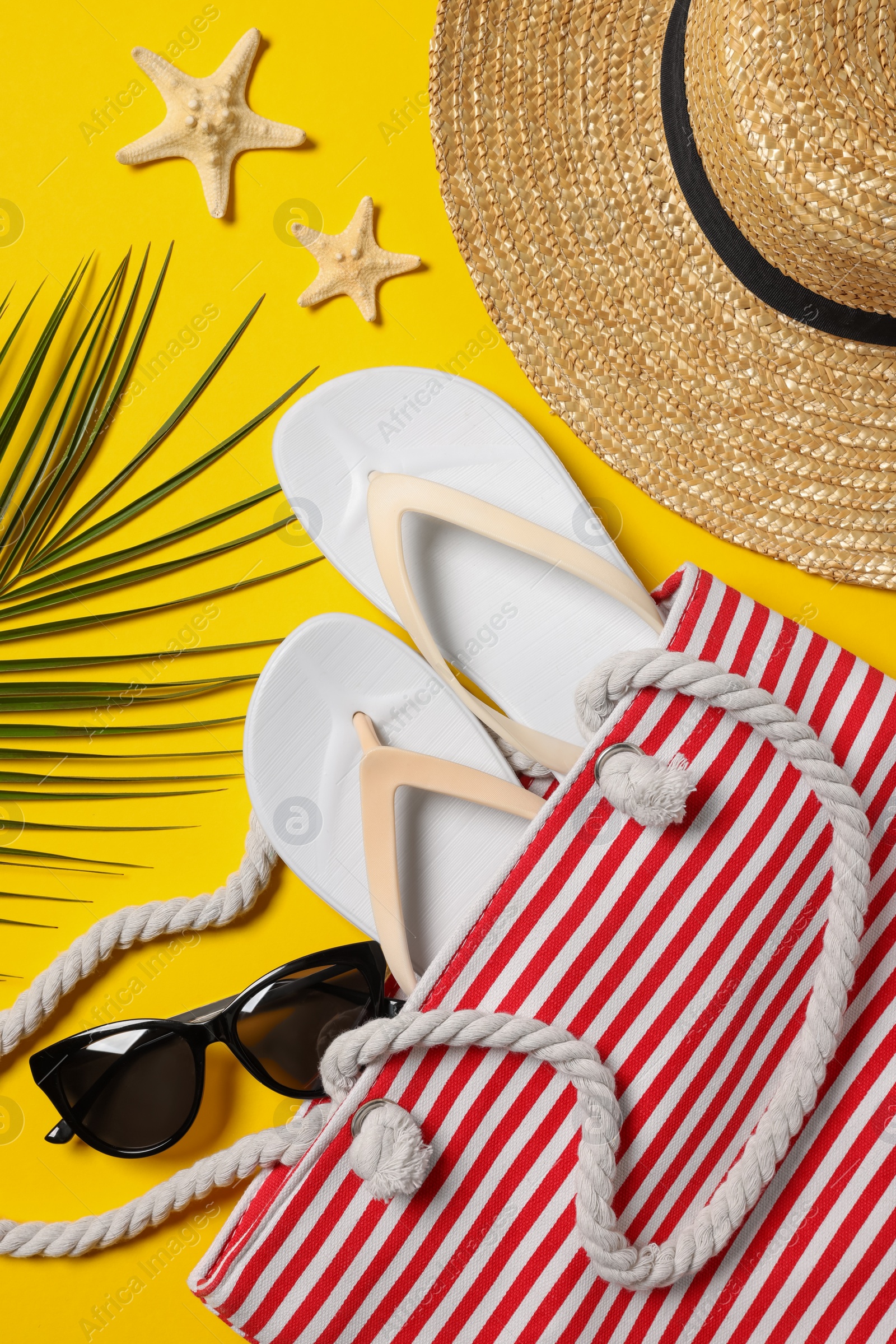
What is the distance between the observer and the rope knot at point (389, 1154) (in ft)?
2.11

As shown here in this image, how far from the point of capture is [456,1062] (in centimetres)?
70

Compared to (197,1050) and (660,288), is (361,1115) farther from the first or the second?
(660,288)

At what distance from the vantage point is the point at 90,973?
885 millimetres

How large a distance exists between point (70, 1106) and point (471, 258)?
96 centimetres

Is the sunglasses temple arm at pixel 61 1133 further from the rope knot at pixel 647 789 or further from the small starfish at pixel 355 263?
the small starfish at pixel 355 263

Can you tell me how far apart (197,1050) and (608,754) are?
510 millimetres

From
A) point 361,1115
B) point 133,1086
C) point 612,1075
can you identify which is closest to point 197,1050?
point 133,1086

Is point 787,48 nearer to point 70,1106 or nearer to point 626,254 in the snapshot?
point 626,254

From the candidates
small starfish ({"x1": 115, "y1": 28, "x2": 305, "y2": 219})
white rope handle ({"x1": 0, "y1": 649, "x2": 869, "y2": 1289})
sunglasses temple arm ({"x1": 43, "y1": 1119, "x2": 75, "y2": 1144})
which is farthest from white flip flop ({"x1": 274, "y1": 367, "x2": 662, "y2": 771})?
sunglasses temple arm ({"x1": 43, "y1": 1119, "x2": 75, "y2": 1144})

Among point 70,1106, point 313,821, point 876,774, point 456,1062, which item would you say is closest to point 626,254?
point 876,774

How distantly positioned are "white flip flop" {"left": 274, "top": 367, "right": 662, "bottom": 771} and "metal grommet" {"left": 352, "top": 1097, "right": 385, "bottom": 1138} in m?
0.40

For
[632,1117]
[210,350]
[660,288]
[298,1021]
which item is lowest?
[298,1021]

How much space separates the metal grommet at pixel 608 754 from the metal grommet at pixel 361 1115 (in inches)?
12.6

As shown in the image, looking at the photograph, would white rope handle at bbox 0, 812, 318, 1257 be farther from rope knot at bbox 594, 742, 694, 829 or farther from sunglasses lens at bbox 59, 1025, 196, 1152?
rope knot at bbox 594, 742, 694, 829
